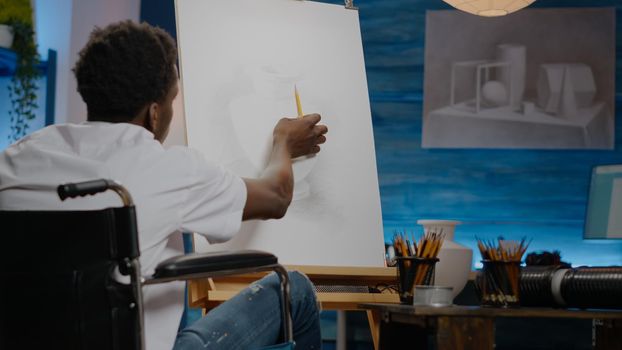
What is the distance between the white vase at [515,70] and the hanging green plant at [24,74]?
2329 mm

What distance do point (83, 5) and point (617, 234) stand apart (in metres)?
2.88

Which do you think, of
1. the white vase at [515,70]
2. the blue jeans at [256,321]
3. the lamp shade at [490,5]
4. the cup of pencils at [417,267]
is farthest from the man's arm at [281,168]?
the white vase at [515,70]

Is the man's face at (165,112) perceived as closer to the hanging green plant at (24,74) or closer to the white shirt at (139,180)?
the white shirt at (139,180)

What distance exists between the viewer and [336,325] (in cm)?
405

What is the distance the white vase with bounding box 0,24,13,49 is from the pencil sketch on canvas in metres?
2.07

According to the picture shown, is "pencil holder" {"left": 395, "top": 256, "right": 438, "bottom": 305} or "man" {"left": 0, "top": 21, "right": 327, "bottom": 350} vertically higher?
"man" {"left": 0, "top": 21, "right": 327, "bottom": 350}

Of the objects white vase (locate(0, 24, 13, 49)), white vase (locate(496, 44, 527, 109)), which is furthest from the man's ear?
white vase (locate(0, 24, 13, 49))

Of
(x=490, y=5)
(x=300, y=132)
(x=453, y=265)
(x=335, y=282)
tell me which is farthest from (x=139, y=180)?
(x=490, y=5)

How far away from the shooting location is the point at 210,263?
138 centimetres

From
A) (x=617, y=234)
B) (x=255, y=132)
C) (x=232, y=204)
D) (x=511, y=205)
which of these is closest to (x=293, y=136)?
(x=255, y=132)

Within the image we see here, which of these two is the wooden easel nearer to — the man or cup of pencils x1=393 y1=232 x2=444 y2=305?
cup of pencils x1=393 y1=232 x2=444 y2=305

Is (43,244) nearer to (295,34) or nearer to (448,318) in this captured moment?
(448,318)

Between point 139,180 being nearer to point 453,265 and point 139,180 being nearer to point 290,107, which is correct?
point 290,107

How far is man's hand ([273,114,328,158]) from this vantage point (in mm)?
2238
